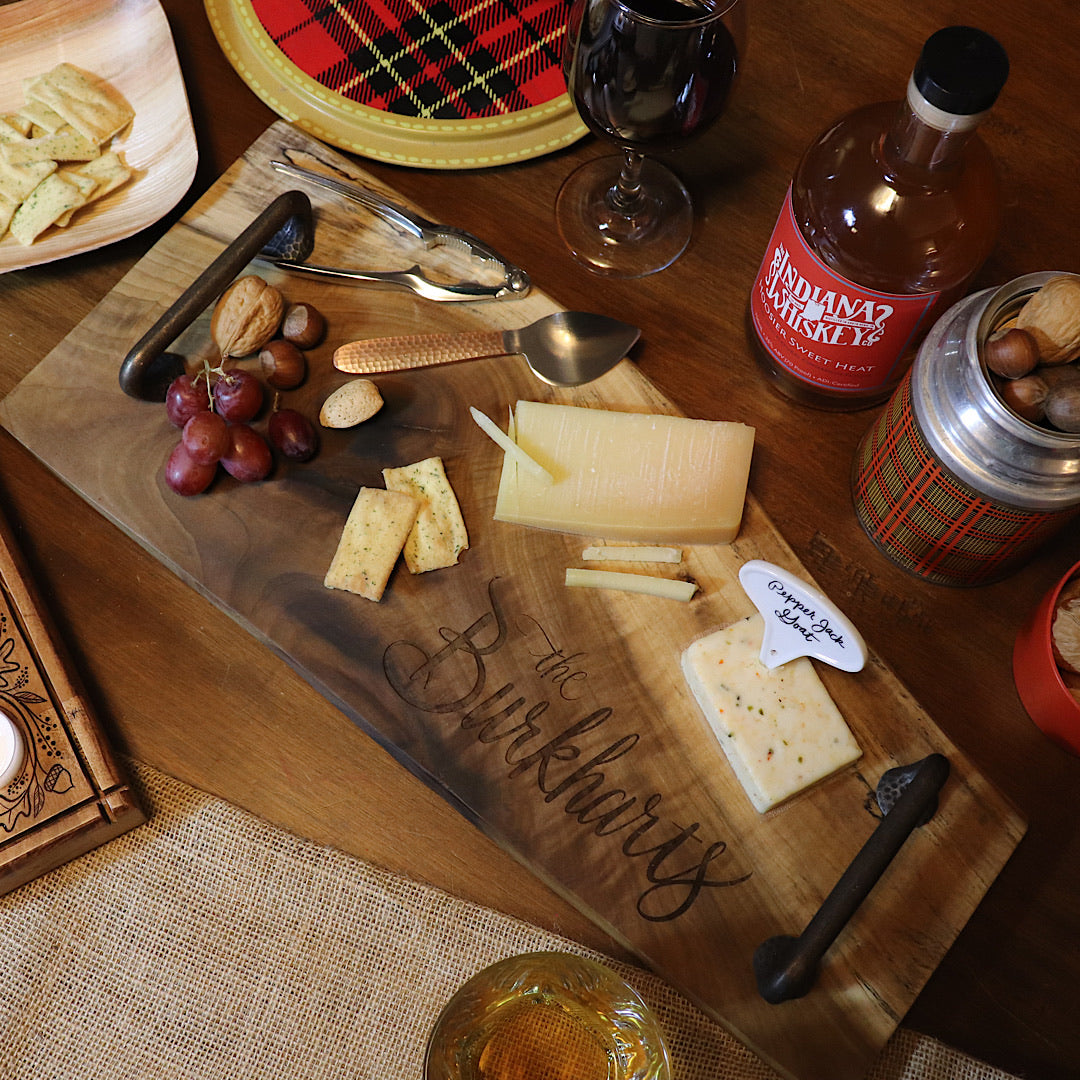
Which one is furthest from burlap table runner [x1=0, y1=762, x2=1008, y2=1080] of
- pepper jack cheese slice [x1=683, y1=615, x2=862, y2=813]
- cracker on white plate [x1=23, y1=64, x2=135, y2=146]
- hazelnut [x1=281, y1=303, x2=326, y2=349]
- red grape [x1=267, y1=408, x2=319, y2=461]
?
cracker on white plate [x1=23, y1=64, x2=135, y2=146]

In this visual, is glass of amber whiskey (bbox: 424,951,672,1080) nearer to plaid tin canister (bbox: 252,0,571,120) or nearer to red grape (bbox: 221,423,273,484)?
red grape (bbox: 221,423,273,484)

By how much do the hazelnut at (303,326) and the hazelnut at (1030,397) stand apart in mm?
568

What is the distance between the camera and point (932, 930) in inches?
28.0

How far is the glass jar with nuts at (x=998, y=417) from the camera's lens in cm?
61

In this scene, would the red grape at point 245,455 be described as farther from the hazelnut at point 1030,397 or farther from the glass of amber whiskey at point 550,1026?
the hazelnut at point 1030,397

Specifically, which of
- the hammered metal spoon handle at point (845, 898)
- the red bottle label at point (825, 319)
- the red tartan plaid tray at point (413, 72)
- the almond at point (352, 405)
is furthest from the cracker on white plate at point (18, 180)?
the hammered metal spoon handle at point (845, 898)

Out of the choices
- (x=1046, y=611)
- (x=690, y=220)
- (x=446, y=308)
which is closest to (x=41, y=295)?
(x=446, y=308)

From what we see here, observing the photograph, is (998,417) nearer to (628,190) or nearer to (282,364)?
(628,190)

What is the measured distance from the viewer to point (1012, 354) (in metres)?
0.61

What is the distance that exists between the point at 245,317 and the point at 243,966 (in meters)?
0.54

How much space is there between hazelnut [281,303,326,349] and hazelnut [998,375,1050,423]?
568 mm

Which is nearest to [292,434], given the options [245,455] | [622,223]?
[245,455]

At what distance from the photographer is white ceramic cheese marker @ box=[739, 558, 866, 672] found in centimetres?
72

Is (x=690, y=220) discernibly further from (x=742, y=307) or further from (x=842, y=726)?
(x=842, y=726)
